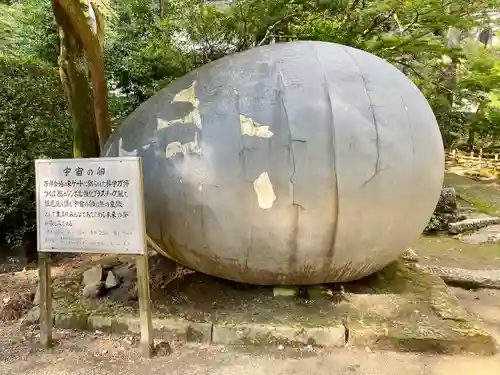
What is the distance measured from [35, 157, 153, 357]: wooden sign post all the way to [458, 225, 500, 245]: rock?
5444mm

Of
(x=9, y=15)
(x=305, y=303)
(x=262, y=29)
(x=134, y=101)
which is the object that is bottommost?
(x=305, y=303)

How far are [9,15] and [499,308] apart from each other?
9.12 meters

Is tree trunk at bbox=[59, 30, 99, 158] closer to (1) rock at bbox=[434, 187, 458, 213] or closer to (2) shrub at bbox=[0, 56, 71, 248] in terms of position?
(2) shrub at bbox=[0, 56, 71, 248]

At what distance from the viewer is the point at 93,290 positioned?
3672 millimetres

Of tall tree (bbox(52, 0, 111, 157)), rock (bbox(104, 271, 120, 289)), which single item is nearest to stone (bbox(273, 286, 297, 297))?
rock (bbox(104, 271, 120, 289))

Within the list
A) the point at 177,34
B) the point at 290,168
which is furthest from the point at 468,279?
the point at 177,34

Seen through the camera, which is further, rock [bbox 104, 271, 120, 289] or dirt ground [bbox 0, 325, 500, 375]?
rock [bbox 104, 271, 120, 289]

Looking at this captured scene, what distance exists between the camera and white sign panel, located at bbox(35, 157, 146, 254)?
9.41 ft

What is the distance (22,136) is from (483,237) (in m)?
6.35

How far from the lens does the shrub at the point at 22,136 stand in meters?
4.63

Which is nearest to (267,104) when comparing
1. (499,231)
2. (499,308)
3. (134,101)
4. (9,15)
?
Result: (499,308)

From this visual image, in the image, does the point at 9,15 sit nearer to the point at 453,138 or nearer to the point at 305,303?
the point at 305,303

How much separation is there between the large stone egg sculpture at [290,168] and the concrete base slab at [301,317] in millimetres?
219

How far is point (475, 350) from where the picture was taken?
3094 mm
